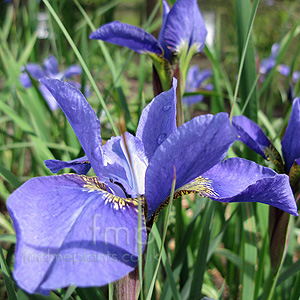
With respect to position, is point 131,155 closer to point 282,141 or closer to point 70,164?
point 70,164

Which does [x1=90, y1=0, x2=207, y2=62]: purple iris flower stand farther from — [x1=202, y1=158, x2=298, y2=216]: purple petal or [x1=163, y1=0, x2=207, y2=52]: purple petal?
[x1=202, y1=158, x2=298, y2=216]: purple petal

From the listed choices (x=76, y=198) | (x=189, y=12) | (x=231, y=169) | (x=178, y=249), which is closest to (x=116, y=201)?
(x=76, y=198)

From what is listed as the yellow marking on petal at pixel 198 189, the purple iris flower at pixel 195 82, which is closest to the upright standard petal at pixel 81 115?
the yellow marking on petal at pixel 198 189

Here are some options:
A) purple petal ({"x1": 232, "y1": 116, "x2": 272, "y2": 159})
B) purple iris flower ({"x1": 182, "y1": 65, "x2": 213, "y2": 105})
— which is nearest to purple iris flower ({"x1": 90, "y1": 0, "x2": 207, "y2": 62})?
purple petal ({"x1": 232, "y1": 116, "x2": 272, "y2": 159})

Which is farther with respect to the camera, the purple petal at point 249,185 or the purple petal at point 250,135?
the purple petal at point 250,135

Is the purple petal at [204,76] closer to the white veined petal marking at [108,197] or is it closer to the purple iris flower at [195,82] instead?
the purple iris flower at [195,82]

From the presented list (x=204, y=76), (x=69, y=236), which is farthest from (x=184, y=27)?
(x=204, y=76)
